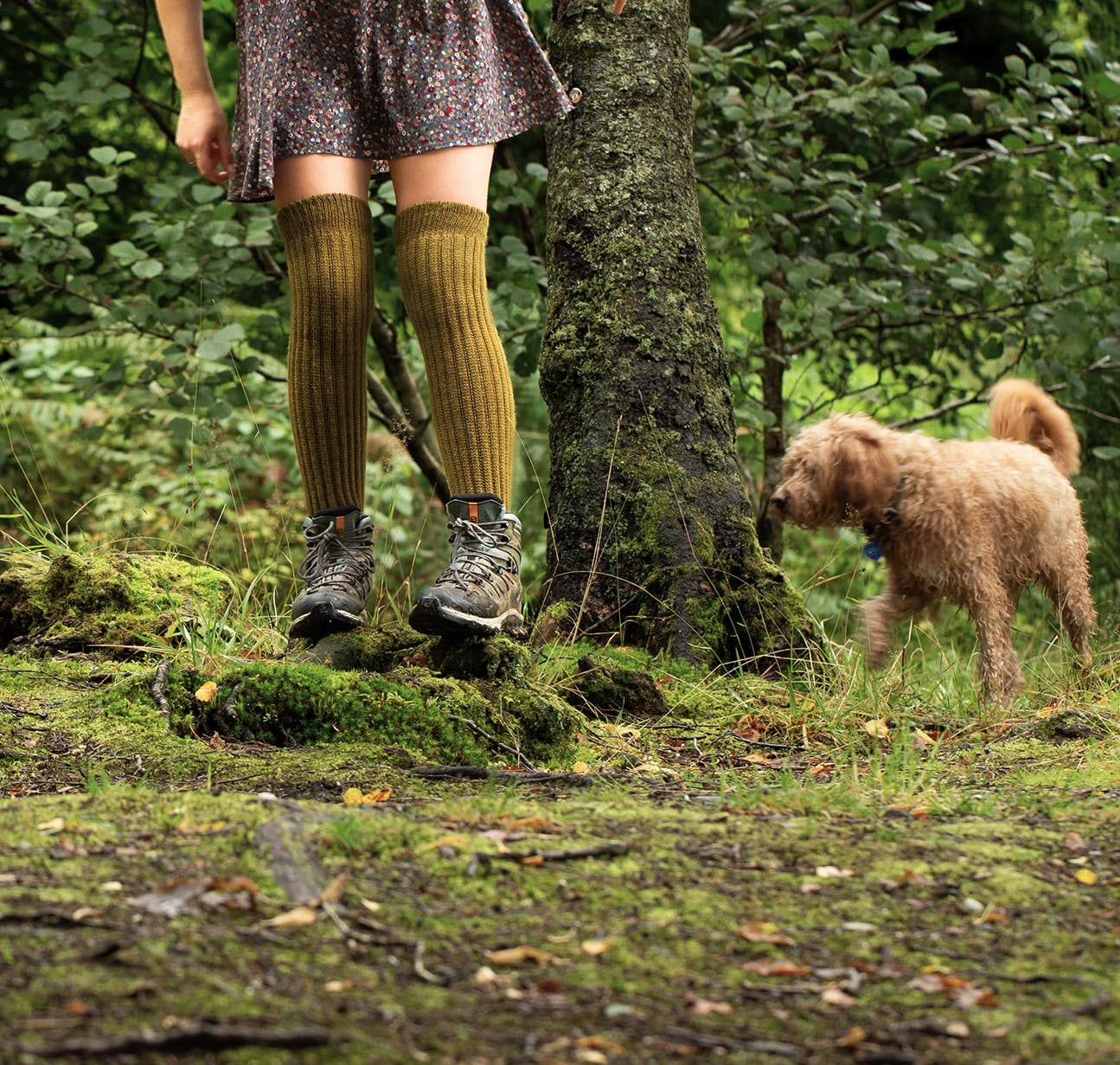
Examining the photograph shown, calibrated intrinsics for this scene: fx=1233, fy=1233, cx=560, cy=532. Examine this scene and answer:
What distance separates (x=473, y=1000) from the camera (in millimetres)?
1320

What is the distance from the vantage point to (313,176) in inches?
110

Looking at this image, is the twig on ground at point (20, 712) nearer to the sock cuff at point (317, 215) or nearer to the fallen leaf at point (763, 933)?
the sock cuff at point (317, 215)

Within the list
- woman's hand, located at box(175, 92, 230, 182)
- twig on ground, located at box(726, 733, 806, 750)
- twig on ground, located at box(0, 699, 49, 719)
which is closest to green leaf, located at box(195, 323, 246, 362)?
woman's hand, located at box(175, 92, 230, 182)

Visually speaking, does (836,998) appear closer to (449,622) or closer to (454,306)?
(449,622)

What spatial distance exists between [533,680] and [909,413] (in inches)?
182

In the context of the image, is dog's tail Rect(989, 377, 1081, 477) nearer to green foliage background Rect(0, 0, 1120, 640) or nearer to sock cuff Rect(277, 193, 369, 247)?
green foliage background Rect(0, 0, 1120, 640)

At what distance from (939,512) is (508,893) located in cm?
304

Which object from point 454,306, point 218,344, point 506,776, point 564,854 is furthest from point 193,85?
point 564,854

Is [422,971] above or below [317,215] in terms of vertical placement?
below

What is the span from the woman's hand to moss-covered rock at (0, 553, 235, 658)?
3.81ft

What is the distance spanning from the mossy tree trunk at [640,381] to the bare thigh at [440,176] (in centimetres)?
109

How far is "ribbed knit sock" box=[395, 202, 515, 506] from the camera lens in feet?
9.07

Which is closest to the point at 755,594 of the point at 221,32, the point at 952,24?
the point at 221,32

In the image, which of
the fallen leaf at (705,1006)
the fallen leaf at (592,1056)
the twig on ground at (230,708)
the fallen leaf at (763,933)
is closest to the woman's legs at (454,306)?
the twig on ground at (230,708)
